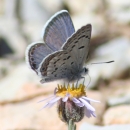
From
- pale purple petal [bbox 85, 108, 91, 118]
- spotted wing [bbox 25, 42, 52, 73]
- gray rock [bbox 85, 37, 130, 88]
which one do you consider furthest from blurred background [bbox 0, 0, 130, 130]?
pale purple petal [bbox 85, 108, 91, 118]

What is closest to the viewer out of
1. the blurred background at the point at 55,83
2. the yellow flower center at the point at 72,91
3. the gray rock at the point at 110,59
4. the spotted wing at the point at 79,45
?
the spotted wing at the point at 79,45

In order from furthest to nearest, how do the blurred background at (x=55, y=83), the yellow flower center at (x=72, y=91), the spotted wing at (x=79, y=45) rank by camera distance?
1. the blurred background at (x=55, y=83)
2. the yellow flower center at (x=72, y=91)
3. the spotted wing at (x=79, y=45)

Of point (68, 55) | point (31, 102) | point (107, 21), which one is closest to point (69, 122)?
point (68, 55)

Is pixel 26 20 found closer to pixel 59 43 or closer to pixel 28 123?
pixel 28 123

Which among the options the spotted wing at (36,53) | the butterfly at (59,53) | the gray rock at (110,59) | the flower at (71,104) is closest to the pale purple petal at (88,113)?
the flower at (71,104)

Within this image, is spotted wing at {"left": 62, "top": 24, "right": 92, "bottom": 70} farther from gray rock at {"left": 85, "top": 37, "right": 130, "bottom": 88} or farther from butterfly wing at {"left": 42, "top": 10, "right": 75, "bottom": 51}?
gray rock at {"left": 85, "top": 37, "right": 130, "bottom": 88}

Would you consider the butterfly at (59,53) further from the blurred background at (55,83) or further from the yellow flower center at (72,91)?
the blurred background at (55,83)
